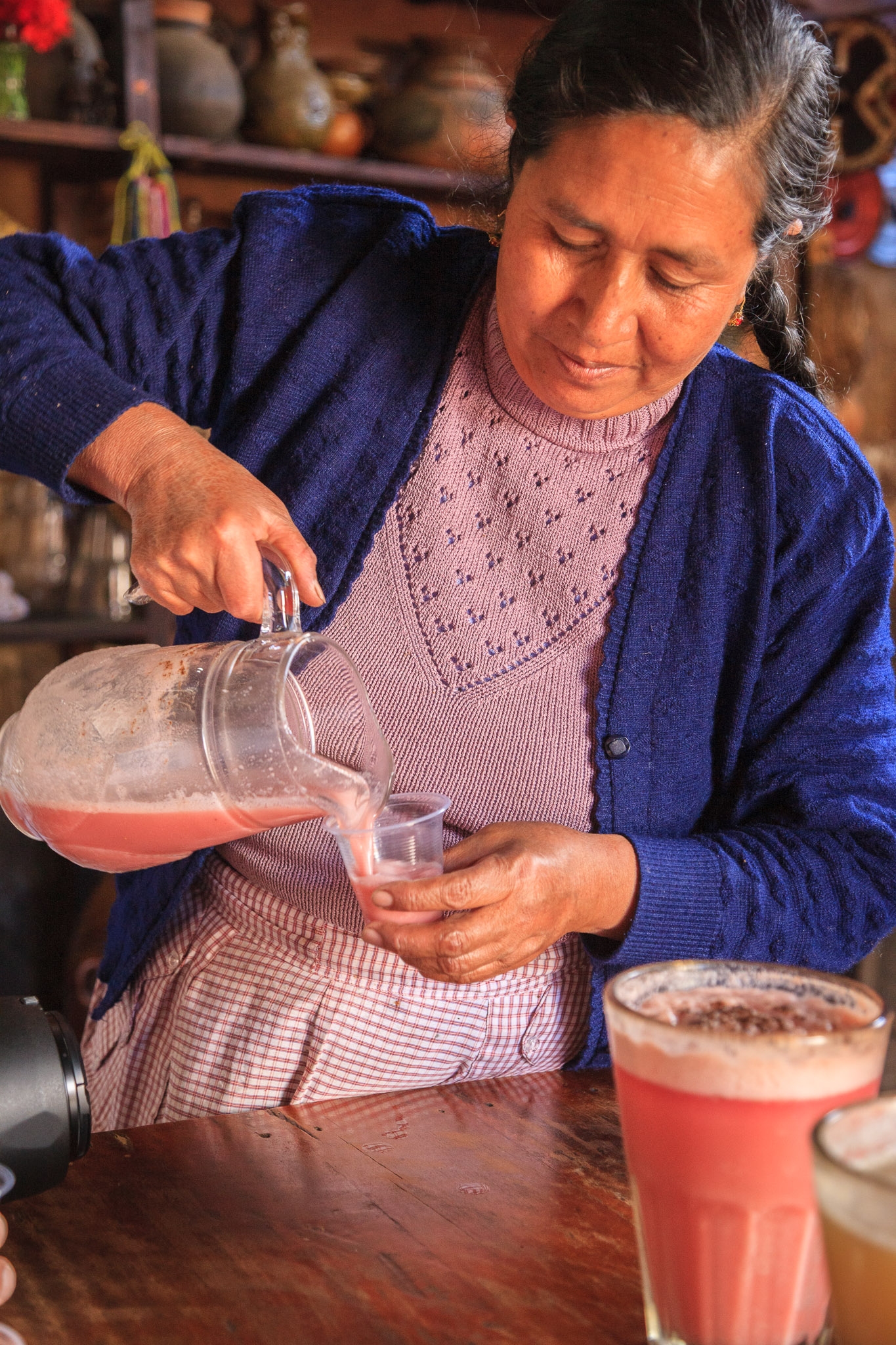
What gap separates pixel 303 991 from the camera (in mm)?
1317

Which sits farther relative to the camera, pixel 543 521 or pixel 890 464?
pixel 890 464

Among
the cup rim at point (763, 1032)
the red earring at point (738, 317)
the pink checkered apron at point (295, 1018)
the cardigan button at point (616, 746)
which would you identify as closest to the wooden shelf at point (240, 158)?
the red earring at point (738, 317)

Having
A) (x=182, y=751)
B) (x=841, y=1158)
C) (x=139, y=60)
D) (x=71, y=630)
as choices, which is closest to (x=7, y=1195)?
(x=182, y=751)

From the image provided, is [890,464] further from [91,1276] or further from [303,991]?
[91,1276]

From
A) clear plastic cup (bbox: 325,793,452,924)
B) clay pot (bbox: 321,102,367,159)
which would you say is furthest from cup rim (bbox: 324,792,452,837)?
clay pot (bbox: 321,102,367,159)

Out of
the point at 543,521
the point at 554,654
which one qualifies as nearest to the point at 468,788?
the point at 554,654

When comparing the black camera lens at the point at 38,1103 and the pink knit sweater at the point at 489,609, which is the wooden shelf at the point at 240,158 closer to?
the pink knit sweater at the point at 489,609

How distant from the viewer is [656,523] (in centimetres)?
138

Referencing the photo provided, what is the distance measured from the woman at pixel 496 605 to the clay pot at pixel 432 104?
161cm

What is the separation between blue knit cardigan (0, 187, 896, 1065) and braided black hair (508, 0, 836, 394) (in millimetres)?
222

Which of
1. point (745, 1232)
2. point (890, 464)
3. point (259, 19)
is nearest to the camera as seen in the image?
point (745, 1232)

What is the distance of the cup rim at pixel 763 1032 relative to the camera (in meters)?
0.61

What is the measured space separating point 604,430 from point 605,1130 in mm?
714

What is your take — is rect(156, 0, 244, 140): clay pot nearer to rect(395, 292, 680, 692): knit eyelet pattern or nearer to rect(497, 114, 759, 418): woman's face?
rect(395, 292, 680, 692): knit eyelet pattern
